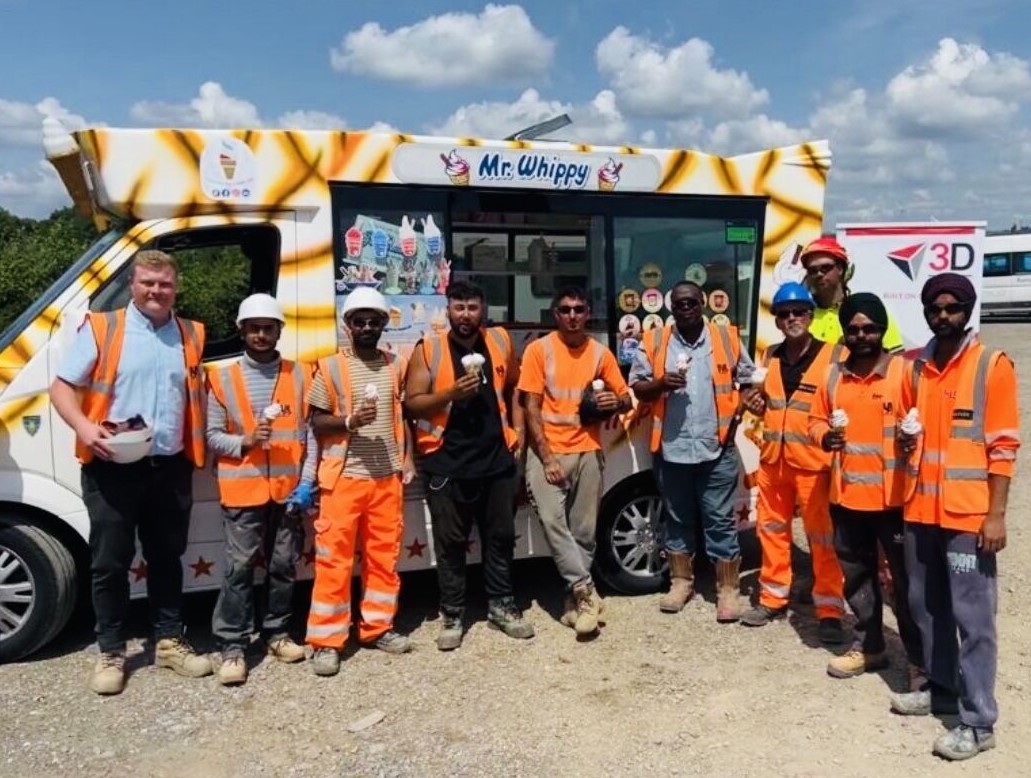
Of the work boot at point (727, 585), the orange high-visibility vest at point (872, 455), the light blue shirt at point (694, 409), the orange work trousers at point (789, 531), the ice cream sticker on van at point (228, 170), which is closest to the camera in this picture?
the orange high-visibility vest at point (872, 455)

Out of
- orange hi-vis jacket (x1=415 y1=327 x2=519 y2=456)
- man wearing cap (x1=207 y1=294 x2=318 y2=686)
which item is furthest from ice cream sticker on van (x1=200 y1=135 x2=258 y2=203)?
orange hi-vis jacket (x1=415 y1=327 x2=519 y2=456)

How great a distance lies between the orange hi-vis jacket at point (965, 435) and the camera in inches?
129

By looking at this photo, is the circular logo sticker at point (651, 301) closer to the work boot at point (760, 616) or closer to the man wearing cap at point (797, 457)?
the man wearing cap at point (797, 457)

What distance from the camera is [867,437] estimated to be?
12.8 ft

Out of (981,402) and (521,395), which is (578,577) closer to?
(521,395)

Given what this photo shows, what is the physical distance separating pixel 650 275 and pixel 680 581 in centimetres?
175

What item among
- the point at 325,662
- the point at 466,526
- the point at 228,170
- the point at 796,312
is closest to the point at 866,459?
the point at 796,312

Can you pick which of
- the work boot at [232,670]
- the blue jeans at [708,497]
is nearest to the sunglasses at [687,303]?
the blue jeans at [708,497]

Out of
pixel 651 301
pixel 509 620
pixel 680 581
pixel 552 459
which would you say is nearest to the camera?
pixel 552 459

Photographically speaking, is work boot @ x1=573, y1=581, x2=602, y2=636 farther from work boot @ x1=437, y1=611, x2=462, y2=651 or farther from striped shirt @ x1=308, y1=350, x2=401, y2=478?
striped shirt @ x1=308, y1=350, x2=401, y2=478

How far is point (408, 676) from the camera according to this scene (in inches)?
168

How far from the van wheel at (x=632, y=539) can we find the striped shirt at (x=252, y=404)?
207 cm

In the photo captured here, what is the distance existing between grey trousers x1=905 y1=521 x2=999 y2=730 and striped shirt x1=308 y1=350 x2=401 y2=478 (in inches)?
90.4

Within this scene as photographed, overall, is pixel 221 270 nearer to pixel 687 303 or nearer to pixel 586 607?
pixel 687 303
